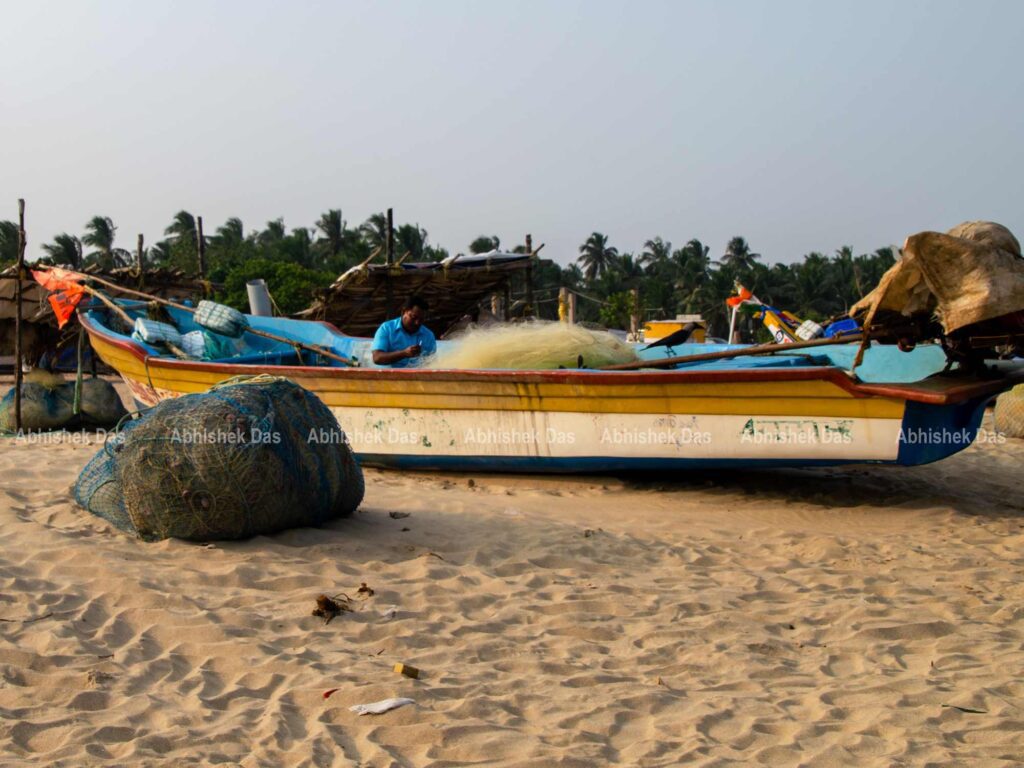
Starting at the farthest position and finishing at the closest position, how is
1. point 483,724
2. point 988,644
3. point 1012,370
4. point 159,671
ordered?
point 1012,370 < point 988,644 < point 159,671 < point 483,724

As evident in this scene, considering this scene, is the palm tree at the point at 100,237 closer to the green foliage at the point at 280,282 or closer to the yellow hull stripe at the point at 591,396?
the green foliage at the point at 280,282

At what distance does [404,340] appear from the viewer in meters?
8.64

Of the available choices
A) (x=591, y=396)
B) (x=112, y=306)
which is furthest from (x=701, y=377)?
(x=112, y=306)

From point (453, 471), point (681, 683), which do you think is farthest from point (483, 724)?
point (453, 471)

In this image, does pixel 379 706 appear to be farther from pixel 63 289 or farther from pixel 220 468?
pixel 63 289

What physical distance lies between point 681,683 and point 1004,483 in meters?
5.60

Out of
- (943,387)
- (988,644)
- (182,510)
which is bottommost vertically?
(988,644)

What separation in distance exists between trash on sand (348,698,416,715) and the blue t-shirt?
545cm

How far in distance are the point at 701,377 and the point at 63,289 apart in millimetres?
7441

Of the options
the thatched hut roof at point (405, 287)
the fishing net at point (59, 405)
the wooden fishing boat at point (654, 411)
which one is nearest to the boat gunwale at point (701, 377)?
the wooden fishing boat at point (654, 411)

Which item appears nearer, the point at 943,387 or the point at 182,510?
the point at 182,510

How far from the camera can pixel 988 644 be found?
13.1 ft

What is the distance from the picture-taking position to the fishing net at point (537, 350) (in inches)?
309

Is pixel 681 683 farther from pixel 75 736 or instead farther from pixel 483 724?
pixel 75 736
